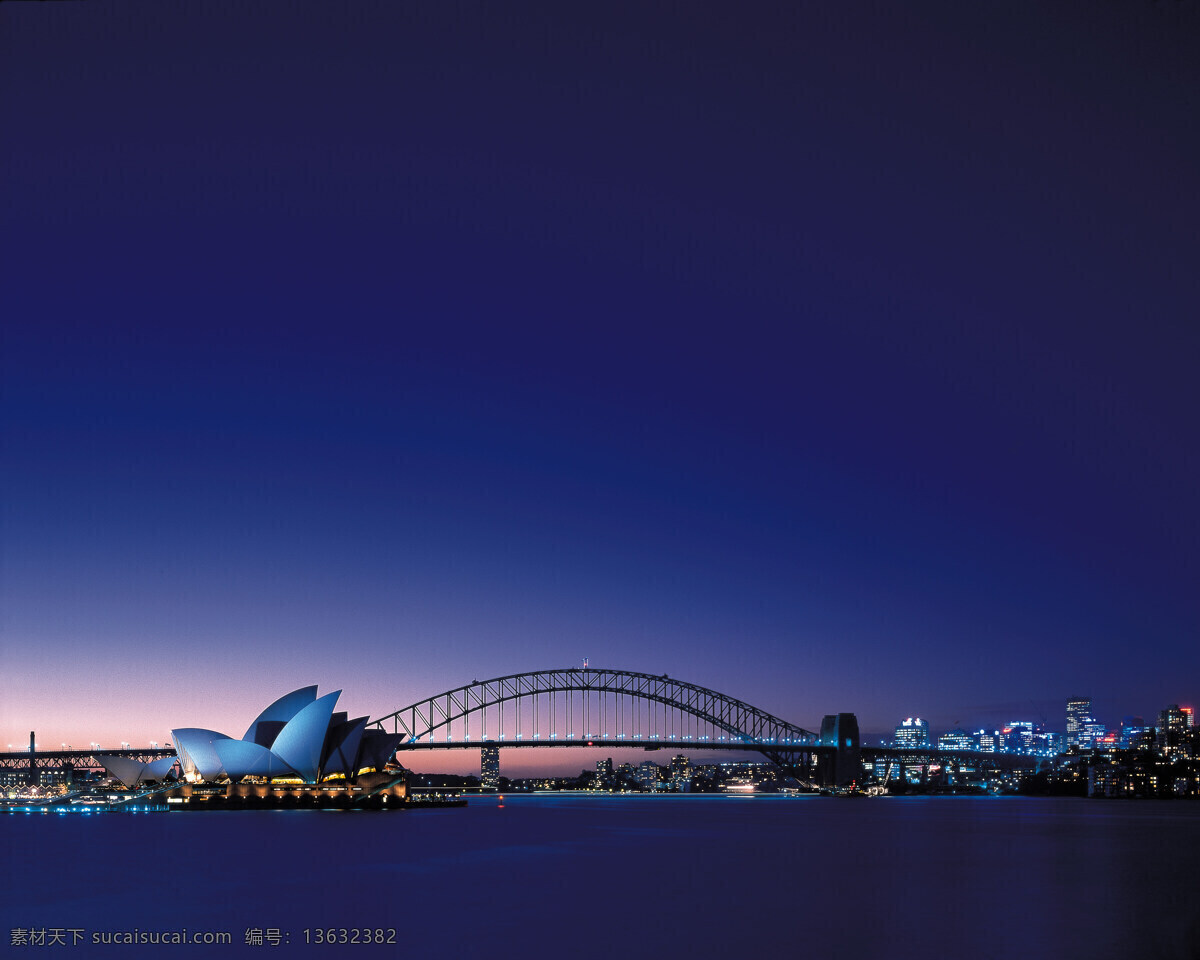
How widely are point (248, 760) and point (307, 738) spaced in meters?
5.64

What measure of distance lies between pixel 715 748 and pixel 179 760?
54.2 m

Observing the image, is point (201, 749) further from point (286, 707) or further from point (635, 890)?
point (635, 890)

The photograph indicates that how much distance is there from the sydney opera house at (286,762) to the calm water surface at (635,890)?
2549 centimetres

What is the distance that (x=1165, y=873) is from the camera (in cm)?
3997

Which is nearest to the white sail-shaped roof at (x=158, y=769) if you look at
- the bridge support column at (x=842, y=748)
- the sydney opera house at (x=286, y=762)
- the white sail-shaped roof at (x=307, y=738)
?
the sydney opera house at (x=286, y=762)

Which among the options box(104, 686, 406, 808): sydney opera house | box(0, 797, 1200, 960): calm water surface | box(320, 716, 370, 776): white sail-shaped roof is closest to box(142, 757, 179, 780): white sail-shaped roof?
box(104, 686, 406, 808): sydney opera house

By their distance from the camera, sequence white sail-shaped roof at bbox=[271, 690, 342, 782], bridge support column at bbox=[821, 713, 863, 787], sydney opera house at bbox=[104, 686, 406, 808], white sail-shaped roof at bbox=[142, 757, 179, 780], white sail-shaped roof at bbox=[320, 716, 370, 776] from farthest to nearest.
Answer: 1. bridge support column at bbox=[821, 713, 863, 787]
2. white sail-shaped roof at bbox=[142, 757, 179, 780]
3. white sail-shaped roof at bbox=[320, 716, 370, 776]
4. sydney opera house at bbox=[104, 686, 406, 808]
5. white sail-shaped roof at bbox=[271, 690, 342, 782]

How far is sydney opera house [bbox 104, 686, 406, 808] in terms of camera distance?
90125 mm

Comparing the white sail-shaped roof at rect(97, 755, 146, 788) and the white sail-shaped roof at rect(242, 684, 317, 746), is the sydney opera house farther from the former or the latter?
the white sail-shaped roof at rect(97, 755, 146, 788)

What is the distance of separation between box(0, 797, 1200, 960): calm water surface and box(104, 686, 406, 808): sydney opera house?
83.6ft

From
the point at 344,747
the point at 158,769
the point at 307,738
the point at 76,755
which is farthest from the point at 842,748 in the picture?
the point at 76,755

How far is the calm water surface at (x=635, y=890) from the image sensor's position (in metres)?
26.2

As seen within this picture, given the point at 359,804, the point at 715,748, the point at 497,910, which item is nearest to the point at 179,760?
the point at 359,804

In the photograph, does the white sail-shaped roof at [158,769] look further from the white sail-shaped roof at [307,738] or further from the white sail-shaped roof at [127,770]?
the white sail-shaped roof at [307,738]
